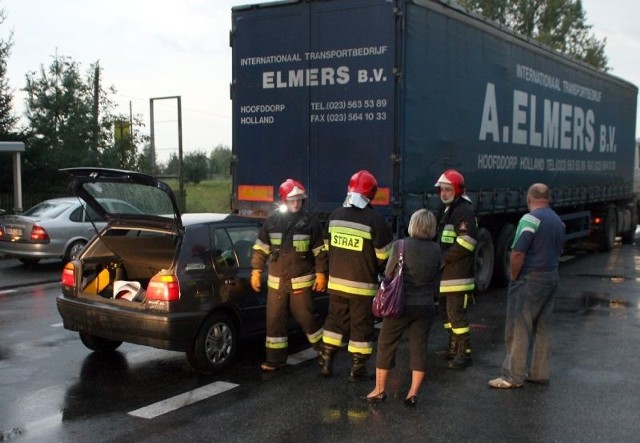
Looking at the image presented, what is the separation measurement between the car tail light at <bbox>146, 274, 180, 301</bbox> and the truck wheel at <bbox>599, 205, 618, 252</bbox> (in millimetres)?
13392

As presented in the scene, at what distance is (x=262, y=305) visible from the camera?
632 centimetres

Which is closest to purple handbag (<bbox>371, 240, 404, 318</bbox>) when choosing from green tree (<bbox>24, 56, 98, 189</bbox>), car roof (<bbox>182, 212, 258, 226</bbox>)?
car roof (<bbox>182, 212, 258, 226</bbox>)

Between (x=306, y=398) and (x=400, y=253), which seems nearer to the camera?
(x=400, y=253)

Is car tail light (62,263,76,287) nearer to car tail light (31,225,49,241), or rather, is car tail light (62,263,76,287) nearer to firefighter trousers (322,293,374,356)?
firefighter trousers (322,293,374,356)

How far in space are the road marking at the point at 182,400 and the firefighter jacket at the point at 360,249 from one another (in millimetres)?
1253

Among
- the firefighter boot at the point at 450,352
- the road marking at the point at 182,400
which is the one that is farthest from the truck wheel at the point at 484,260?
the road marking at the point at 182,400

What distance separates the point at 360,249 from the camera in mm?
5488

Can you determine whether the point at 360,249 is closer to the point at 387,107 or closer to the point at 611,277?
the point at 387,107

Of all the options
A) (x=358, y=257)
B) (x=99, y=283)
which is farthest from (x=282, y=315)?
(x=99, y=283)

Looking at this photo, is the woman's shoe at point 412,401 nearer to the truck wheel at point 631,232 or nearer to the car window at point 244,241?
the car window at point 244,241

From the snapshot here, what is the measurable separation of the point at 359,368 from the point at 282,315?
810mm

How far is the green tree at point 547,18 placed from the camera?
4319cm

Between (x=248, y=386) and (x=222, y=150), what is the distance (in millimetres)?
102487

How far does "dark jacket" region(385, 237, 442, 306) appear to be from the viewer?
5.04 m
